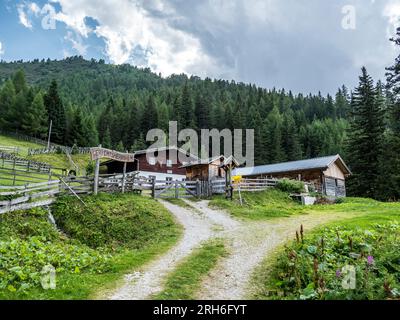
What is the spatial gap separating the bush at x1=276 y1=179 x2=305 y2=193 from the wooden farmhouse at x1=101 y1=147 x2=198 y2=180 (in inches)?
783

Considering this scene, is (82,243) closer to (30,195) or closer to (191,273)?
(30,195)

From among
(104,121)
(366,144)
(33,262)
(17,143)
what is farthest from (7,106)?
(33,262)

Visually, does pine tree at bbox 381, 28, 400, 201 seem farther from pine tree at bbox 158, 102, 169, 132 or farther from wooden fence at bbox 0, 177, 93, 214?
pine tree at bbox 158, 102, 169, 132

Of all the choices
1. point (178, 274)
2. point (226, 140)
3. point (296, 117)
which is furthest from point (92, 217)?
point (296, 117)

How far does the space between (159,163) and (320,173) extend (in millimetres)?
23416

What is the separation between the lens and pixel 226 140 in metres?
80.9

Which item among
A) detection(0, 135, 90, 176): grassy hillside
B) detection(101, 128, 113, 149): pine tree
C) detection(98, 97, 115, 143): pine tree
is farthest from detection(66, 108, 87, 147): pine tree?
detection(98, 97, 115, 143): pine tree

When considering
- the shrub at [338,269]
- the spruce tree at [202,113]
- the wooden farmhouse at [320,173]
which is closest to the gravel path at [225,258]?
the shrub at [338,269]

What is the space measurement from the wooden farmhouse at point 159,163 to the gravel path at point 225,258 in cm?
2690

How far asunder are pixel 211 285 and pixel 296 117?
98707 millimetres

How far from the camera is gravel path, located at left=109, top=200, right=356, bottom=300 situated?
7332 millimetres

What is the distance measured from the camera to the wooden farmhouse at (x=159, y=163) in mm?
46750

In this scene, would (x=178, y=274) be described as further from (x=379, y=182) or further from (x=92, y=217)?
(x=379, y=182)

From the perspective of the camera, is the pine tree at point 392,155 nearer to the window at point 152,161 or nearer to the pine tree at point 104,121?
the window at point 152,161
